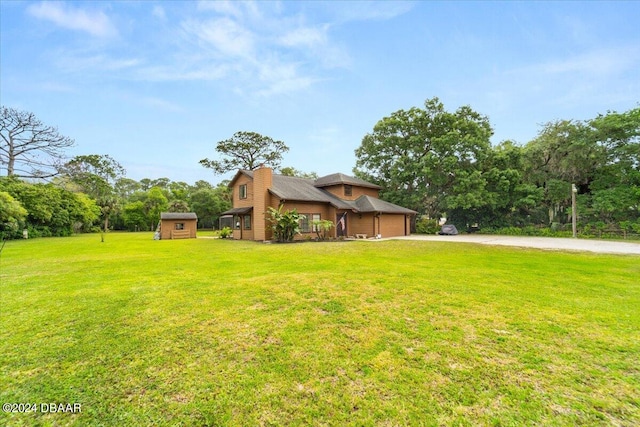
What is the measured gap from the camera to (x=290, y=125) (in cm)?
2500

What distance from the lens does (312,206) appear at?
63.0 ft

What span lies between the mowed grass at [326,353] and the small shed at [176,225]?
54.9 feet

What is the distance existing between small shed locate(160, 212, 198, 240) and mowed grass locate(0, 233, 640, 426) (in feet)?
54.9

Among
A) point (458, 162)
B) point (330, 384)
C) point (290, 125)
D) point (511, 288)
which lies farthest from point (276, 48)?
point (458, 162)

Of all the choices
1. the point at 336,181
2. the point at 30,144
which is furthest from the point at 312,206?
the point at 30,144

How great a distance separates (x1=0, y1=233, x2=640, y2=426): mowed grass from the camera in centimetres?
210

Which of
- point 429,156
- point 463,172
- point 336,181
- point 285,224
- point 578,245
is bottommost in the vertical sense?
point 578,245

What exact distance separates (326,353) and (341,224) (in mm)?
17526

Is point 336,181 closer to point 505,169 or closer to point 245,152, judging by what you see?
point 505,169

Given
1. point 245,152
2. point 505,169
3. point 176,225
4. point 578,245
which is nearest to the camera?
point 578,245

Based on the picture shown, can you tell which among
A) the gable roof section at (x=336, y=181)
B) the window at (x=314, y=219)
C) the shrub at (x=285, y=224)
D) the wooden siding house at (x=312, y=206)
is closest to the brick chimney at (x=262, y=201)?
the wooden siding house at (x=312, y=206)

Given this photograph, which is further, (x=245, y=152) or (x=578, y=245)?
(x=245, y=152)

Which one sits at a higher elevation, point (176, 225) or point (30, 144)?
point (30, 144)

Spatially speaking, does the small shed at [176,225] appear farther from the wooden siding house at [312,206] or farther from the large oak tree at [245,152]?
→ the large oak tree at [245,152]
